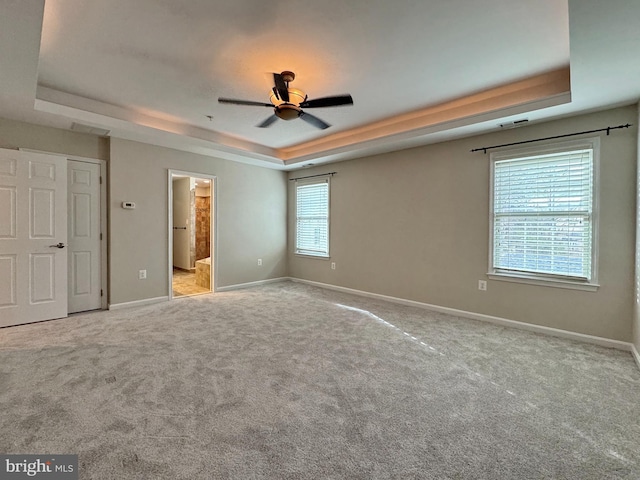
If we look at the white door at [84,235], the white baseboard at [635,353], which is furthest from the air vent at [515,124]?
the white door at [84,235]

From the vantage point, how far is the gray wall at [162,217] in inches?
170

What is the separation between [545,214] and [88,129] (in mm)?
5712

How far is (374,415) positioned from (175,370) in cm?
165

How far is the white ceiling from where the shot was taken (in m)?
2.05

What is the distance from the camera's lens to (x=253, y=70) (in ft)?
9.50

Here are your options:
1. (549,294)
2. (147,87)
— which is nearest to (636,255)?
(549,294)

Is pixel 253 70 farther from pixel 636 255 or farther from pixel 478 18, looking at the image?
pixel 636 255

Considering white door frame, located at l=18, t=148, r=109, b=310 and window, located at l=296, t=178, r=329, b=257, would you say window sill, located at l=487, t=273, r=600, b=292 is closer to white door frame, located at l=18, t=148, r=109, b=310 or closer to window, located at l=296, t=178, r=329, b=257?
window, located at l=296, t=178, r=329, b=257

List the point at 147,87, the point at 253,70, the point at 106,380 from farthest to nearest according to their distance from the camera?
the point at 147,87
the point at 253,70
the point at 106,380

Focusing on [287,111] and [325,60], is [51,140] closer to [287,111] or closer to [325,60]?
[287,111]

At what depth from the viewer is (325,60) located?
2.73 m

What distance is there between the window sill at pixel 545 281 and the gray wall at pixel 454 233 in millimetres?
58

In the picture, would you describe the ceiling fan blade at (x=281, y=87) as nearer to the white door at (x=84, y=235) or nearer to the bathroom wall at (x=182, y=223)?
the white door at (x=84, y=235)

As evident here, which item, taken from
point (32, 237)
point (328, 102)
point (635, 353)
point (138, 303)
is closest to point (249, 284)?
point (138, 303)
